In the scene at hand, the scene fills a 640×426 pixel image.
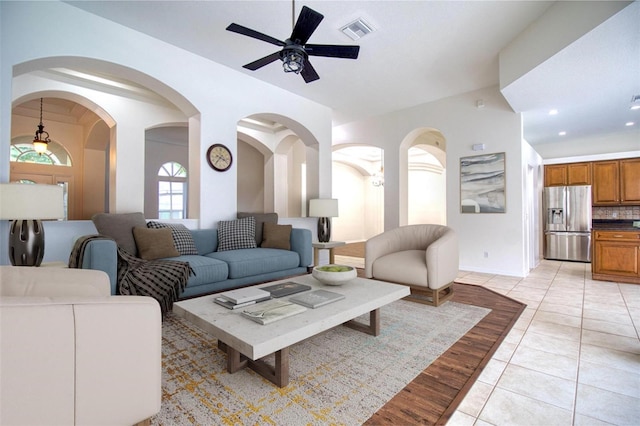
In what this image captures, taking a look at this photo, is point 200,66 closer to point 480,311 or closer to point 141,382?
point 141,382

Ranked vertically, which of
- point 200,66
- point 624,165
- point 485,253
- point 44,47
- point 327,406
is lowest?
point 327,406

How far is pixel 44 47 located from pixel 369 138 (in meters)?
5.18

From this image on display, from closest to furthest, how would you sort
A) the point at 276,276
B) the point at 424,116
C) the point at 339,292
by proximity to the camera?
the point at 339,292 → the point at 276,276 → the point at 424,116

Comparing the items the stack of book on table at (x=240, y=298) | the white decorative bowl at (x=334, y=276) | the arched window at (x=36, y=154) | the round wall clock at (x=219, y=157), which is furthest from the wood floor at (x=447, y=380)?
the arched window at (x=36, y=154)

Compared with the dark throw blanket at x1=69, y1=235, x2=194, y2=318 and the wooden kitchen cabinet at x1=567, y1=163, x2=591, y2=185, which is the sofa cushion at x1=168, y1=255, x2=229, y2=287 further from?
the wooden kitchen cabinet at x1=567, y1=163, x2=591, y2=185

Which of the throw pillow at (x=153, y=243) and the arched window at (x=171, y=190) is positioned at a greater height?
the arched window at (x=171, y=190)

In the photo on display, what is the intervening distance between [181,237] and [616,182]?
7.82m

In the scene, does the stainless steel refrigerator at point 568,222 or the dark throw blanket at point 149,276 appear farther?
the stainless steel refrigerator at point 568,222

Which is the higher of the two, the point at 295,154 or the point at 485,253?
the point at 295,154

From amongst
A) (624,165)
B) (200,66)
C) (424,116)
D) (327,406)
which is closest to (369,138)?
(424,116)

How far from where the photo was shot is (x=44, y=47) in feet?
9.17

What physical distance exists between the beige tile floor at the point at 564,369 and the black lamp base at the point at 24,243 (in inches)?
124

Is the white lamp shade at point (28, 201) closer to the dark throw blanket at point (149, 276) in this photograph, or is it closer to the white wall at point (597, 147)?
the dark throw blanket at point (149, 276)

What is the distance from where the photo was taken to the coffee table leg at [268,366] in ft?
5.44
